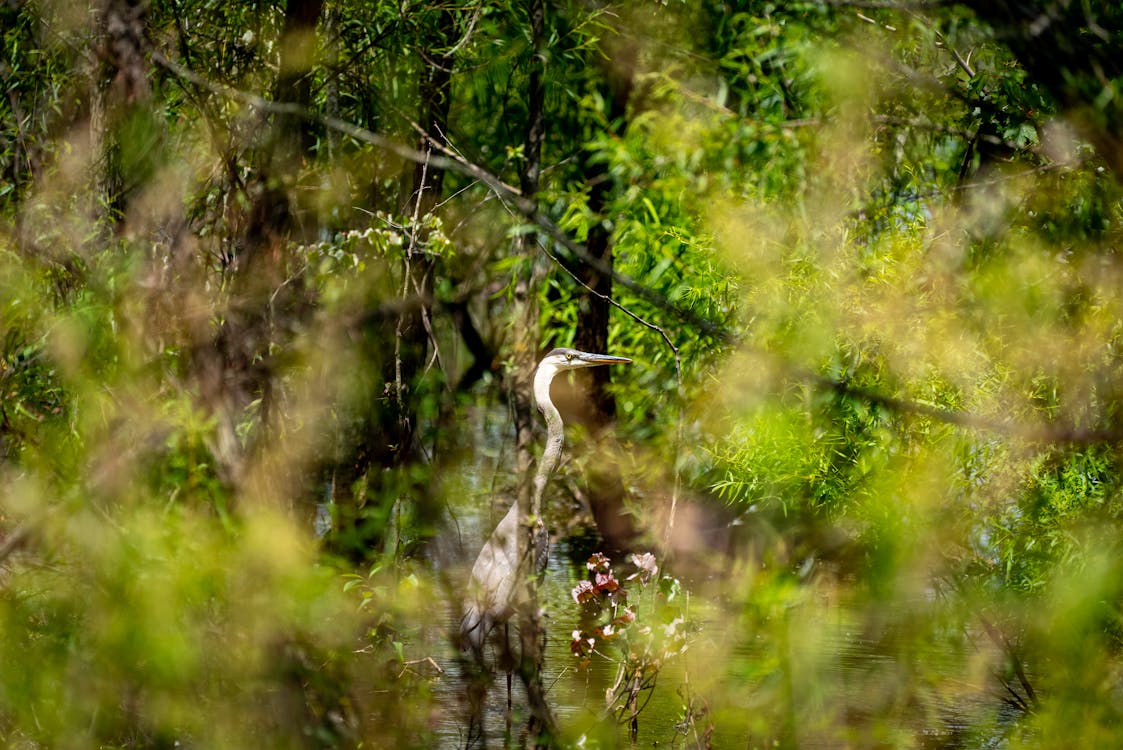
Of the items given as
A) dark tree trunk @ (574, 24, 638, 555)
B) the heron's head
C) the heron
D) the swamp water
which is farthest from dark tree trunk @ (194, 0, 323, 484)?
dark tree trunk @ (574, 24, 638, 555)

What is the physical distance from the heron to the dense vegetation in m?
0.24

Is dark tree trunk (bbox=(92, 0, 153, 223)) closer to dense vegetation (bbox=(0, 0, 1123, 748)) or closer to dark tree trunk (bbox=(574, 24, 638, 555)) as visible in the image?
dense vegetation (bbox=(0, 0, 1123, 748))

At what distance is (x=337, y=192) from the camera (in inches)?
149

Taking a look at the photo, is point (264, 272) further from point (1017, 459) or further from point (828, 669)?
point (828, 669)

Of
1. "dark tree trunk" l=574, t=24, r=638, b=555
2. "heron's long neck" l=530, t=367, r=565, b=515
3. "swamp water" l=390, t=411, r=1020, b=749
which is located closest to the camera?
"swamp water" l=390, t=411, r=1020, b=749

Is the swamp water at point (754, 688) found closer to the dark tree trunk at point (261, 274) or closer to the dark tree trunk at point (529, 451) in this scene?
the dark tree trunk at point (529, 451)

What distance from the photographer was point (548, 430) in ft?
16.8

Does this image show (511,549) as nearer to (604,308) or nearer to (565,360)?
(565,360)

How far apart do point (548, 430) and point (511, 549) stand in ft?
2.46

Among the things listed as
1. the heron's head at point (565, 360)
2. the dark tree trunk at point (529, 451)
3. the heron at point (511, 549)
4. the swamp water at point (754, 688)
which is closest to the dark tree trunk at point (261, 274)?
the swamp water at point (754, 688)

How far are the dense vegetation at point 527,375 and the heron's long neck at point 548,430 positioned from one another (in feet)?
1.27

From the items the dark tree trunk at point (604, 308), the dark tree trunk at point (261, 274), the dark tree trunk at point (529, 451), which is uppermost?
the dark tree trunk at point (261, 274)

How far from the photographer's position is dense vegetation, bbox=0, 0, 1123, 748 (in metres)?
2.12

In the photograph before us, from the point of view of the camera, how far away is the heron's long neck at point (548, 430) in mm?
4848
